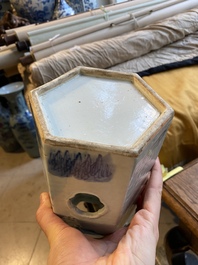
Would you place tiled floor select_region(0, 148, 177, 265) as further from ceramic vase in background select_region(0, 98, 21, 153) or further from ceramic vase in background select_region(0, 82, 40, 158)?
ceramic vase in background select_region(0, 82, 40, 158)

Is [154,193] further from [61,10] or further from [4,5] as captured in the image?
[4,5]

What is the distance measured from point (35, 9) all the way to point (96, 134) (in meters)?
1.24

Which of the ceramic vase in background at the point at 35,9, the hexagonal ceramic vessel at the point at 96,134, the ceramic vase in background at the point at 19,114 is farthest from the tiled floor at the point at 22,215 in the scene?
the ceramic vase in background at the point at 35,9

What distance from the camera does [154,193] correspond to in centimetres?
44

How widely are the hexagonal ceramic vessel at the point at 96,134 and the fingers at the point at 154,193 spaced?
8 centimetres

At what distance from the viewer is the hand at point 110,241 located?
38 cm

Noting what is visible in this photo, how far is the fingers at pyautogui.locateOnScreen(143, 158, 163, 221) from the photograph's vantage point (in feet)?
1.41

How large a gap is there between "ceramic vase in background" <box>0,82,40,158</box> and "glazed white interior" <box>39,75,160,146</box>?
31.5 inches

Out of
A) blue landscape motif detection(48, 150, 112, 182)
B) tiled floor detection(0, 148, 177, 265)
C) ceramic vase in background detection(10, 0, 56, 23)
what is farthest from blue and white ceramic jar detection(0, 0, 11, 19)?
blue landscape motif detection(48, 150, 112, 182)

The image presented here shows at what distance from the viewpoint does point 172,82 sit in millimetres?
850

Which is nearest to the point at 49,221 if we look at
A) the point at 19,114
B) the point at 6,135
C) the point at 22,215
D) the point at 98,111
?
the point at 98,111

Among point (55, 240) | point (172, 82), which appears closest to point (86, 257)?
point (55, 240)

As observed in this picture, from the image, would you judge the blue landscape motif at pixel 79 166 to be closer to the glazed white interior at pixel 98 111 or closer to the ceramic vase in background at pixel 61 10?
the glazed white interior at pixel 98 111

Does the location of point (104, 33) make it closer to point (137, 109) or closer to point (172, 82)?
point (172, 82)
